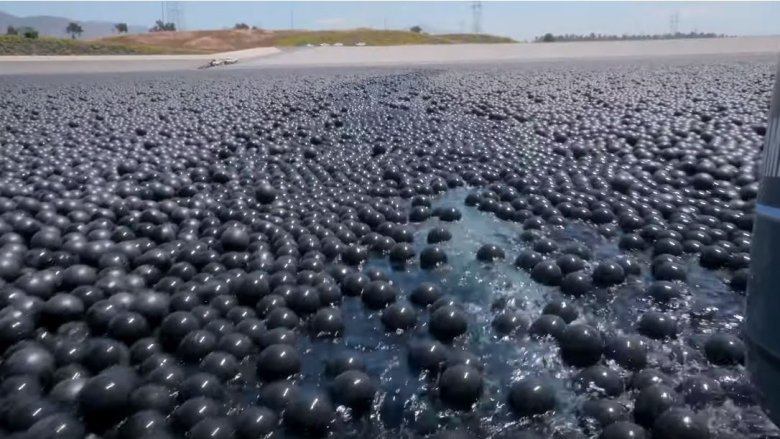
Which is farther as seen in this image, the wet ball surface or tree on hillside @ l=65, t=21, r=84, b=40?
tree on hillside @ l=65, t=21, r=84, b=40

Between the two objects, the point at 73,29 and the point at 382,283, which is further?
the point at 73,29

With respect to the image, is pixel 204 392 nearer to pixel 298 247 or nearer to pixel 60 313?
pixel 60 313

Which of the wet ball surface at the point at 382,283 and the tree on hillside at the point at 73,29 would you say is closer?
the wet ball surface at the point at 382,283

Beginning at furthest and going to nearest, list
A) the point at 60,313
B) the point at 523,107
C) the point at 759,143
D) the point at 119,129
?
1. the point at 523,107
2. the point at 119,129
3. the point at 759,143
4. the point at 60,313

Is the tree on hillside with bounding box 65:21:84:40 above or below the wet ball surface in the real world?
above

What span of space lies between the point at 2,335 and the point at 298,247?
195 centimetres

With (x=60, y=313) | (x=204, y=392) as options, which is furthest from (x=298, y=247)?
(x=204, y=392)

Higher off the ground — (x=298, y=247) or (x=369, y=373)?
(x=298, y=247)

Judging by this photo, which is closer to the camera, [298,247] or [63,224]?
[298,247]

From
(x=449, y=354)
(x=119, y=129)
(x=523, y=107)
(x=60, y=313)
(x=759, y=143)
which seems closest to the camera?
(x=449, y=354)

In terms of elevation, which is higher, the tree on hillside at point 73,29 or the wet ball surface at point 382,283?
the tree on hillside at point 73,29

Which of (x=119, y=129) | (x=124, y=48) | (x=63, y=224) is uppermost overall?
(x=124, y=48)

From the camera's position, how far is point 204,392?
285cm

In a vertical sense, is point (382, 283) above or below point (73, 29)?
below
